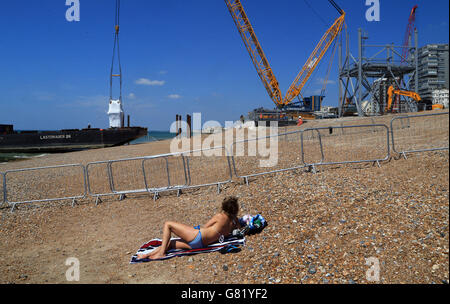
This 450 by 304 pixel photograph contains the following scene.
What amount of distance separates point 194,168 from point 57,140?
33.3 metres

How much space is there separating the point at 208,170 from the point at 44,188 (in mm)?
5940

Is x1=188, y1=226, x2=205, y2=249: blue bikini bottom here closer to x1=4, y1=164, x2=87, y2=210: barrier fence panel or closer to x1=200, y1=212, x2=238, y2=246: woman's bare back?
x1=200, y1=212, x2=238, y2=246: woman's bare back

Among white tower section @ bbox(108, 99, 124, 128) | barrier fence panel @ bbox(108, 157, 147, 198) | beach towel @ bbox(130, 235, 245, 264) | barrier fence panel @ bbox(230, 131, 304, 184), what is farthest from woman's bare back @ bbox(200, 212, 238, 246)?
white tower section @ bbox(108, 99, 124, 128)

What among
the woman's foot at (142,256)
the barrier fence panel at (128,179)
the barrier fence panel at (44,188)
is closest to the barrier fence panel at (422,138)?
the woman's foot at (142,256)

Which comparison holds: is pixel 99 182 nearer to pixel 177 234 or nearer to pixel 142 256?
pixel 142 256

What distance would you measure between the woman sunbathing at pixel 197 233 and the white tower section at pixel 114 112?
3694 cm

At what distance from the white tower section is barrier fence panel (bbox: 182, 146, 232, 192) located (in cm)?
2817

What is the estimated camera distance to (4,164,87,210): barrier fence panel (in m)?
8.32

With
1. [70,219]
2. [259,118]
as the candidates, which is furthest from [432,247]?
[259,118]

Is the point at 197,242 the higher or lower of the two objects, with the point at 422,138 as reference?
lower

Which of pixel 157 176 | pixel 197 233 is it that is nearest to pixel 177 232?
pixel 197 233

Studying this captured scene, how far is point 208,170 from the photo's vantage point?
1009cm
